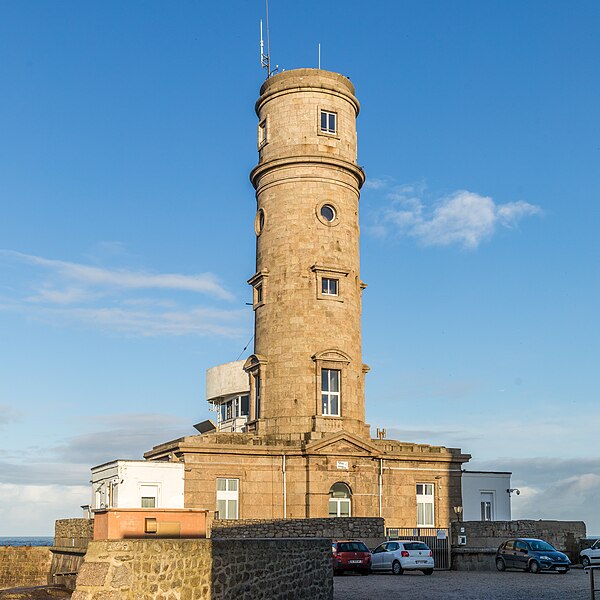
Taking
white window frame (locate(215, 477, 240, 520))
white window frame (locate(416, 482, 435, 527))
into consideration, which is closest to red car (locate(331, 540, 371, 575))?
white window frame (locate(215, 477, 240, 520))

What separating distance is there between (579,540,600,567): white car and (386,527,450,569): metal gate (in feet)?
16.6

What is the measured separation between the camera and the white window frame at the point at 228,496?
37.3 metres

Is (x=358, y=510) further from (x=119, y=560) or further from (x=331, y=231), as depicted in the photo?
(x=119, y=560)

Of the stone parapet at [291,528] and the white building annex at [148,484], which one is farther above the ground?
the white building annex at [148,484]

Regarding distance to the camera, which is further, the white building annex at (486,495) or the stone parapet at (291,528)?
the white building annex at (486,495)

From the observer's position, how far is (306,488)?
124 feet

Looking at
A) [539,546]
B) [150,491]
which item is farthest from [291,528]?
[539,546]

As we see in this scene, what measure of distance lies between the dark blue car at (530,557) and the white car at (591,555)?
2534 mm

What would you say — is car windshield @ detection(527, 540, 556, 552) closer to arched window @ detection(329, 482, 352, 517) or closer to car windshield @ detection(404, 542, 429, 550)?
car windshield @ detection(404, 542, 429, 550)

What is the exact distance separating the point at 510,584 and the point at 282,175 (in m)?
22.0

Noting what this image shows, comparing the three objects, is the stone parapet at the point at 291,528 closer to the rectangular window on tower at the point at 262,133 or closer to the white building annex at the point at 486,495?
the white building annex at the point at 486,495

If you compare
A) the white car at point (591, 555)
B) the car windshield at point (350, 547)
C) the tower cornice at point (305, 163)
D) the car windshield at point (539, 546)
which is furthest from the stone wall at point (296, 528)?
the tower cornice at point (305, 163)

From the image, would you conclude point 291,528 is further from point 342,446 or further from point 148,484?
point 148,484

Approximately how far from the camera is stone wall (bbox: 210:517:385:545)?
1313 inches
